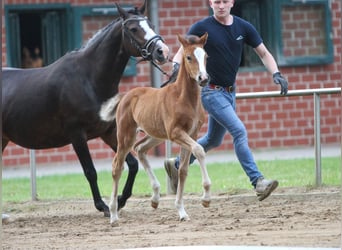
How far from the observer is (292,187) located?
1371 cm

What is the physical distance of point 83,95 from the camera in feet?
38.6

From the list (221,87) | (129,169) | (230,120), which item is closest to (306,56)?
(129,169)

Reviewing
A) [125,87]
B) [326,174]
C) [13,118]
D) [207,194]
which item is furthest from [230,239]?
[125,87]

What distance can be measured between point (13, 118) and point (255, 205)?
271 centimetres

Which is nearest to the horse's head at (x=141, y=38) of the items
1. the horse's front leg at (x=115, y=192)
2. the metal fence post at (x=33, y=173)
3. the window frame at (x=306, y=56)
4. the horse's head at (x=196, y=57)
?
the horse's head at (x=196, y=57)

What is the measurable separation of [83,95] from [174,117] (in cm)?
152

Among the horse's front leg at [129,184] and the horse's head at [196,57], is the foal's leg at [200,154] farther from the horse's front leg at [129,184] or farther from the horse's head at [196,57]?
the horse's front leg at [129,184]

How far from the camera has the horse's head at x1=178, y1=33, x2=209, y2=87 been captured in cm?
1009

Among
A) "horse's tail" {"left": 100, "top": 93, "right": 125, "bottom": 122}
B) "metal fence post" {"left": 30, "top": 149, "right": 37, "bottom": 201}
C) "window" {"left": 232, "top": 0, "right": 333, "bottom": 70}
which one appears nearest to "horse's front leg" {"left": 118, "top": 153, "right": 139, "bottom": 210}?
"horse's tail" {"left": 100, "top": 93, "right": 125, "bottom": 122}

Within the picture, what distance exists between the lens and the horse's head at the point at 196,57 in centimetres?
1009

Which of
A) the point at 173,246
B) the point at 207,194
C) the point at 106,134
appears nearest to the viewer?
the point at 173,246

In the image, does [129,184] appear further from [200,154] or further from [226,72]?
[200,154]

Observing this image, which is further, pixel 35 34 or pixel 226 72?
pixel 35 34

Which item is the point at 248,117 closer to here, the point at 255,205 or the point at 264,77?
the point at 264,77
